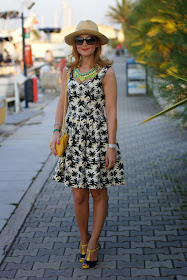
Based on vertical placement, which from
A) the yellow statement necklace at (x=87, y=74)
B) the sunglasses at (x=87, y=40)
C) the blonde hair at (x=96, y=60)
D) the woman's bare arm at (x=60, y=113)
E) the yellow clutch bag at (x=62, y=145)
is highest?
the sunglasses at (x=87, y=40)

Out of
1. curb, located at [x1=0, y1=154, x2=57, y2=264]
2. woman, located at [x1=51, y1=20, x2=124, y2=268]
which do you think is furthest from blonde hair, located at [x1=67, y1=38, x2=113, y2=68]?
curb, located at [x1=0, y1=154, x2=57, y2=264]

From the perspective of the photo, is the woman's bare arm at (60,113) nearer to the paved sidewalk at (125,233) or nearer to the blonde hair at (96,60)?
the blonde hair at (96,60)

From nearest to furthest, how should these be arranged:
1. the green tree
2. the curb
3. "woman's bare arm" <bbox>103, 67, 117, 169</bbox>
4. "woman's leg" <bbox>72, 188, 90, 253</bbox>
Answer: "woman's bare arm" <bbox>103, 67, 117, 169</bbox> < "woman's leg" <bbox>72, 188, 90, 253</bbox> < the curb < the green tree

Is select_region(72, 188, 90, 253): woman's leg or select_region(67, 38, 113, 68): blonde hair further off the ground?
select_region(67, 38, 113, 68): blonde hair

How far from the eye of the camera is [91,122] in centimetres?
345

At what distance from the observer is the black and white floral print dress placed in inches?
135

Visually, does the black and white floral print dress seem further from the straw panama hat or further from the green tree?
the green tree

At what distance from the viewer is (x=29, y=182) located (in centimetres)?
616

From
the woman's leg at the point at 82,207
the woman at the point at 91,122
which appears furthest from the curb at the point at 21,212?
the woman at the point at 91,122

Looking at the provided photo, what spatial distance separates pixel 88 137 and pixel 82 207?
23.0 inches

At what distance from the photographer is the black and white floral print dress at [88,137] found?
3.44 metres

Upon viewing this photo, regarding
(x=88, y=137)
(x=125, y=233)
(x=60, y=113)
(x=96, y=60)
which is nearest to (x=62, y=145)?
(x=88, y=137)

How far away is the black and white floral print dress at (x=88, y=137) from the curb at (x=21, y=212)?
103 centimetres

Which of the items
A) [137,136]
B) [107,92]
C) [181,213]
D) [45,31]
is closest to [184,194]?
[181,213]
